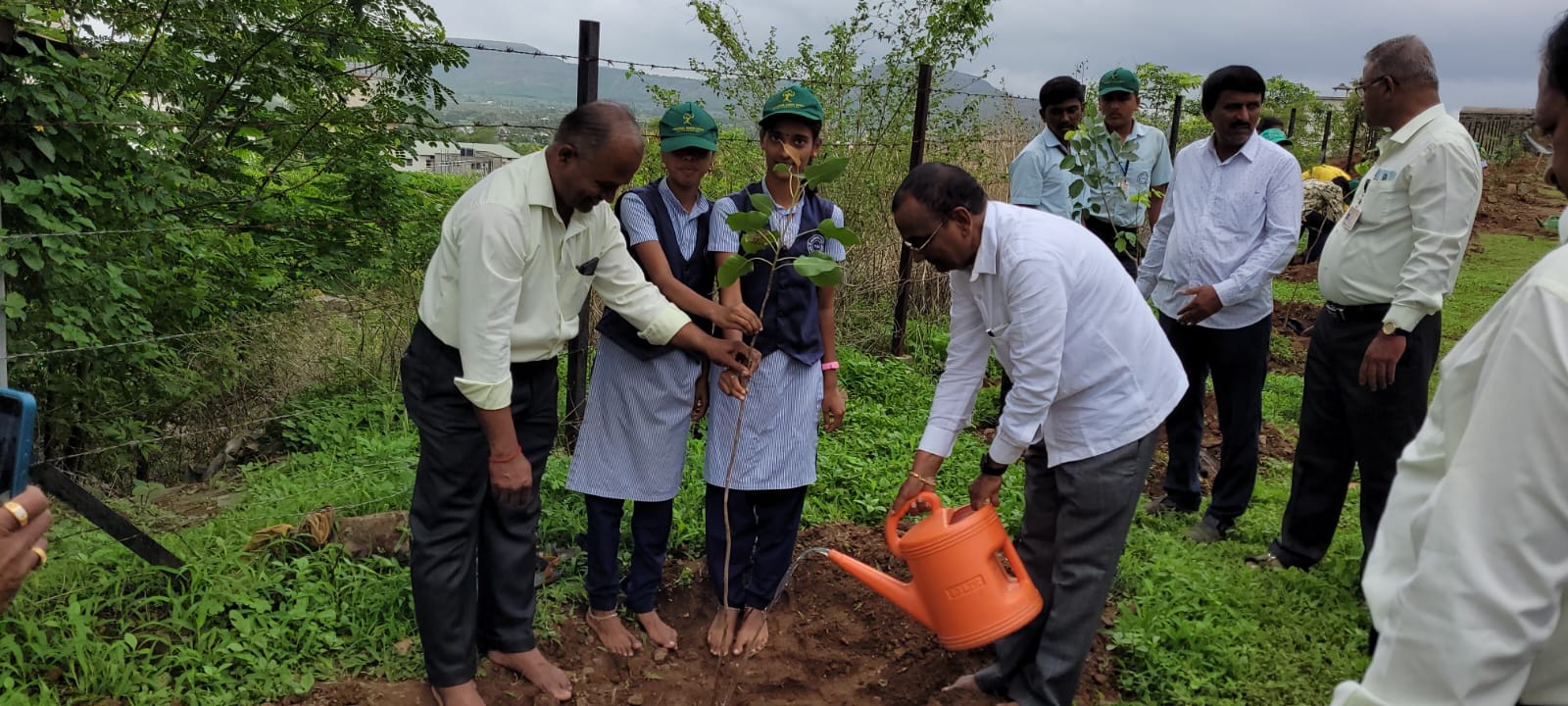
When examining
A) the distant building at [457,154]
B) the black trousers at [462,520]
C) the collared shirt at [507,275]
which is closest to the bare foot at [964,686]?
the black trousers at [462,520]

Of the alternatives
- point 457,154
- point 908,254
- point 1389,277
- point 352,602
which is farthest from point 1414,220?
point 457,154

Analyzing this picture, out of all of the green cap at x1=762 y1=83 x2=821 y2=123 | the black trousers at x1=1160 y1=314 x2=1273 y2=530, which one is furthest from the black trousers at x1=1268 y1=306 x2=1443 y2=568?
the green cap at x1=762 y1=83 x2=821 y2=123

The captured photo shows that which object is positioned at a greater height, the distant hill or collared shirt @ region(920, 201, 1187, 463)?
the distant hill

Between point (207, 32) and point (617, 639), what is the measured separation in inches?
117

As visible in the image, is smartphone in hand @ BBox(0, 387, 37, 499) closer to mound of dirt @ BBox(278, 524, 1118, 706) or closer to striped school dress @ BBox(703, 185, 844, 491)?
mound of dirt @ BBox(278, 524, 1118, 706)

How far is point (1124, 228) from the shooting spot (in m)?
4.55

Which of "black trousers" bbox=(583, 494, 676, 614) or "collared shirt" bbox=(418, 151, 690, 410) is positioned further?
"black trousers" bbox=(583, 494, 676, 614)

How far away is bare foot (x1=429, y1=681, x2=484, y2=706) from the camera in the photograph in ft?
8.01

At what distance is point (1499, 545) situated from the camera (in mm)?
885

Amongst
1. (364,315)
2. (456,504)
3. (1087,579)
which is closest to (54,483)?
(456,504)

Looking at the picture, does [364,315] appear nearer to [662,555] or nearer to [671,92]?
[662,555]

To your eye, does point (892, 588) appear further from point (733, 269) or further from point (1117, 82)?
point (1117, 82)

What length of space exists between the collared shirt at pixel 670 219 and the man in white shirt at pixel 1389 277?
80.6 inches

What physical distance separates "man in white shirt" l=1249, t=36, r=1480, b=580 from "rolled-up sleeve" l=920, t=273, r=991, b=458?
133cm
